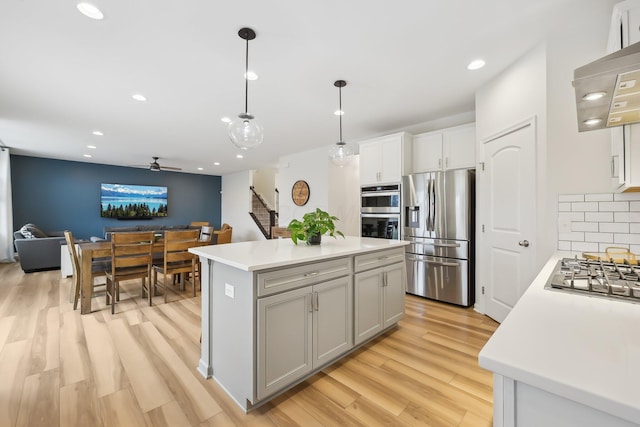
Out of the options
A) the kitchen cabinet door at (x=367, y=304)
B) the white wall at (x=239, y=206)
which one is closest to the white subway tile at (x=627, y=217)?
the kitchen cabinet door at (x=367, y=304)

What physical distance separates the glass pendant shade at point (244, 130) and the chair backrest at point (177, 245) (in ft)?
6.76

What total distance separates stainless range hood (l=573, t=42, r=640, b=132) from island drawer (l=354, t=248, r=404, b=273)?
1630mm

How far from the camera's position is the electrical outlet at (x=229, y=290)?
1789 millimetres

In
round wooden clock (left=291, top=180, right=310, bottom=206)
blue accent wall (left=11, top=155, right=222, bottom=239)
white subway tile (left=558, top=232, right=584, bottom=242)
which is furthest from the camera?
blue accent wall (left=11, top=155, right=222, bottom=239)

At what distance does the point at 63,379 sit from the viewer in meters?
2.01

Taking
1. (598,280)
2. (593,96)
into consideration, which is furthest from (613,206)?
(593,96)

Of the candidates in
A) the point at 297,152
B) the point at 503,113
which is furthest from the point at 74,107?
the point at 503,113

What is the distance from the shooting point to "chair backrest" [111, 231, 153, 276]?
3.33 metres

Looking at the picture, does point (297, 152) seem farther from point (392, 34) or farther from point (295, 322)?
point (295, 322)

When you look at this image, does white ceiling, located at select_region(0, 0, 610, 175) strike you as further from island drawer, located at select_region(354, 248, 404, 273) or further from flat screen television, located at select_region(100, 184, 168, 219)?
flat screen television, located at select_region(100, 184, 168, 219)

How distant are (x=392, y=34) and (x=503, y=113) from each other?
4.91 feet

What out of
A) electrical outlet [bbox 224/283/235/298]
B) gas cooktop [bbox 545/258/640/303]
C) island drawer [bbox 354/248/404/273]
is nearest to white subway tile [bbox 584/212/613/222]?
gas cooktop [bbox 545/258/640/303]

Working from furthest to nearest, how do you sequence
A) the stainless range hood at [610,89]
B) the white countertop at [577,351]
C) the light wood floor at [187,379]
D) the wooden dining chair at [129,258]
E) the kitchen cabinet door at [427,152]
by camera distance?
the kitchen cabinet door at [427,152]
the wooden dining chair at [129,258]
the light wood floor at [187,379]
the stainless range hood at [610,89]
the white countertop at [577,351]

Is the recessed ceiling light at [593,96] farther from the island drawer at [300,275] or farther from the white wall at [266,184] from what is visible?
the white wall at [266,184]
